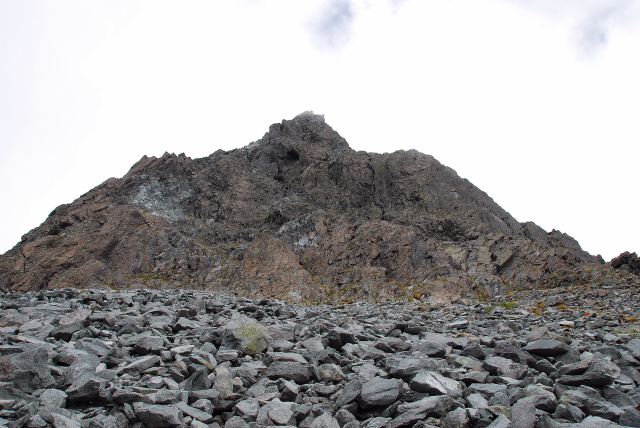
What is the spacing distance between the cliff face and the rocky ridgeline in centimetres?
2265

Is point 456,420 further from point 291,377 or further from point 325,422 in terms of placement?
point 291,377

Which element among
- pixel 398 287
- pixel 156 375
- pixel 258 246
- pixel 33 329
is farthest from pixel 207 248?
pixel 156 375

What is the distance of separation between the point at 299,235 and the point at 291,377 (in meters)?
35.4

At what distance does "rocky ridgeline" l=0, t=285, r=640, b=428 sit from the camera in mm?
5273

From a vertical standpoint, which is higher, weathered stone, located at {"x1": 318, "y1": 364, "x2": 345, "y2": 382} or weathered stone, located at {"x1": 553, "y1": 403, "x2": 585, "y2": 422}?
weathered stone, located at {"x1": 318, "y1": 364, "x2": 345, "y2": 382}

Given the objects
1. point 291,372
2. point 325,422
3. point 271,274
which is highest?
point 271,274

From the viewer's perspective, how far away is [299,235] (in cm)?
4212

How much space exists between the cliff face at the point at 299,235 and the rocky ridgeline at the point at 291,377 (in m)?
22.6

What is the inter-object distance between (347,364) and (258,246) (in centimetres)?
2934

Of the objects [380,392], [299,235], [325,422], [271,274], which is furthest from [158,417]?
[299,235]

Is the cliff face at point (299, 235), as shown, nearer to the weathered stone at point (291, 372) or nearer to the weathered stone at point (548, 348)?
the weathered stone at point (548, 348)

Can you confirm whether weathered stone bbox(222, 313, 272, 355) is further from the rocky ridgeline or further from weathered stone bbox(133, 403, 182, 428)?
weathered stone bbox(133, 403, 182, 428)

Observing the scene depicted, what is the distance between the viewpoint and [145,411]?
17.3ft

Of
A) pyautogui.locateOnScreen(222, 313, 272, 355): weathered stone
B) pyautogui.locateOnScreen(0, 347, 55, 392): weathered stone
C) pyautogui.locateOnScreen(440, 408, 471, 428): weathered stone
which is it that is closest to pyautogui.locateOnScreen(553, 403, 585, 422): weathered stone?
pyautogui.locateOnScreen(440, 408, 471, 428): weathered stone
